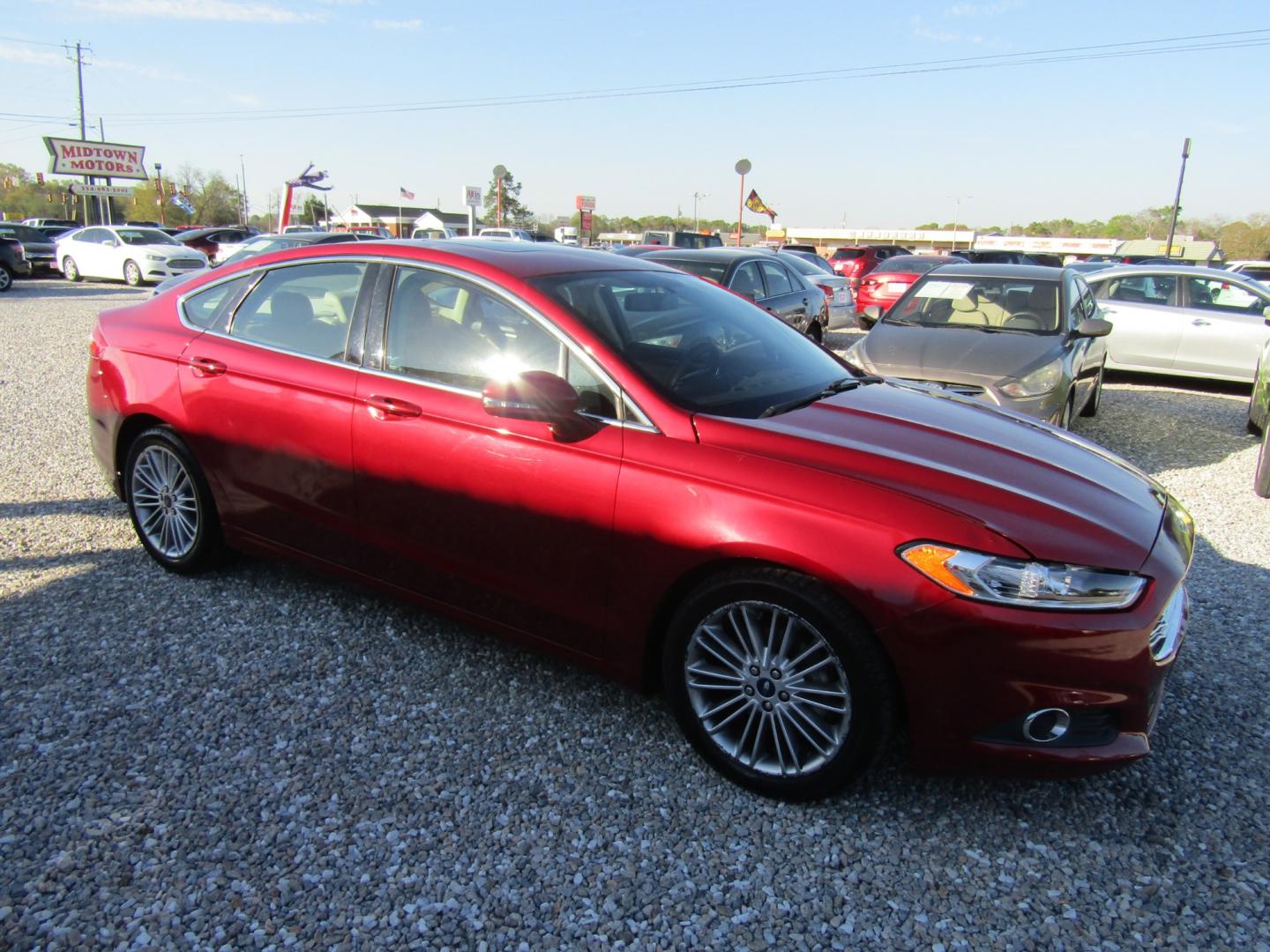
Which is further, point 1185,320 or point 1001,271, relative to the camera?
point 1185,320

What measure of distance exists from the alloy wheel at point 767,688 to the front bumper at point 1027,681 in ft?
0.74

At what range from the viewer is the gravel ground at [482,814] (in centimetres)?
217

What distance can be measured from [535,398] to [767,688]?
1.19 meters

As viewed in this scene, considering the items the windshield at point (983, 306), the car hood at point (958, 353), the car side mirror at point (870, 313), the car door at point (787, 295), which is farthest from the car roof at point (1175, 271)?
the car hood at point (958, 353)

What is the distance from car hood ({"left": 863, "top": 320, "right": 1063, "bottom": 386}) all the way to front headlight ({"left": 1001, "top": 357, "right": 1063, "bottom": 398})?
7cm

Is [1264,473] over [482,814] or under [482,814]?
over

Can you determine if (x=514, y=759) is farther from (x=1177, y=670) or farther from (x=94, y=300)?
(x=94, y=300)

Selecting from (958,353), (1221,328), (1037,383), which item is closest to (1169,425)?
(1221,328)

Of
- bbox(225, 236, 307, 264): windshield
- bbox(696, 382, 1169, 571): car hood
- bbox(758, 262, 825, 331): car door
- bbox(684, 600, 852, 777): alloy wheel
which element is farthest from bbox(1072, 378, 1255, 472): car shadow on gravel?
bbox(225, 236, 307, 264): windshield

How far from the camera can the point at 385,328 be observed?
3.32 meters

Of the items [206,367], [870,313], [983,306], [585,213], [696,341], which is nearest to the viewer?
[696,341]

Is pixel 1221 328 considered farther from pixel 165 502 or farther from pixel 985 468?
pixel 165 502

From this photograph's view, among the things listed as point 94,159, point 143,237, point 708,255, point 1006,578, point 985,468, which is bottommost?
point 1006,578

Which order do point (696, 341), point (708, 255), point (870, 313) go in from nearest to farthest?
point (696, 341), point (708, 255), point (870, 313)
